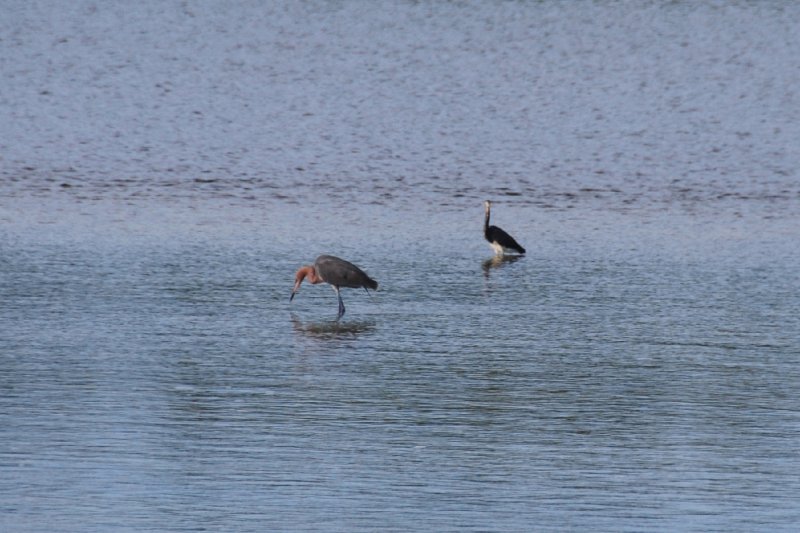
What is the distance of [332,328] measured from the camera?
15953 mm

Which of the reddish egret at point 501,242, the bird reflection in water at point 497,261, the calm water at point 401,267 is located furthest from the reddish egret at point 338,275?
the reddish egret at point 501,242

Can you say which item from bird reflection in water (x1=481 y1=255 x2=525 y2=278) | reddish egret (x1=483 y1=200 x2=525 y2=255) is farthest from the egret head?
reddish egret (x1=483 y1=200 x2=525 y2=255)

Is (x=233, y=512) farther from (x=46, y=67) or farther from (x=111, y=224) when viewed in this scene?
(x=46, y=67)

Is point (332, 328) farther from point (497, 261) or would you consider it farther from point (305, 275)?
point (497, 261)

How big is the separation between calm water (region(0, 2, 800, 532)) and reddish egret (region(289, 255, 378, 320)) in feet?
0.93

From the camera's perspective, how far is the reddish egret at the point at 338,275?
1720cm

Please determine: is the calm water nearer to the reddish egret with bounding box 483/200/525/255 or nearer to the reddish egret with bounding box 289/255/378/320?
the reddish egret with bounding box 289/255/378/320

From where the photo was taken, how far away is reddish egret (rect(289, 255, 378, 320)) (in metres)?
17.2

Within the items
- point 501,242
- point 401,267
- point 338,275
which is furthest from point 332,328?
point 501,242

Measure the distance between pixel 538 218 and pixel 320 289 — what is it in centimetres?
674

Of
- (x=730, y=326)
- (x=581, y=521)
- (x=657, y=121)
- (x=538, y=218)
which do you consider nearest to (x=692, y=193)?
(x=538, y=218)

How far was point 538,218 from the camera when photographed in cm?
2505

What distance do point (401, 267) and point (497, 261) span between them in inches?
74.1

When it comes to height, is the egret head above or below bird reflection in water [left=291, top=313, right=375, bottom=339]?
above
